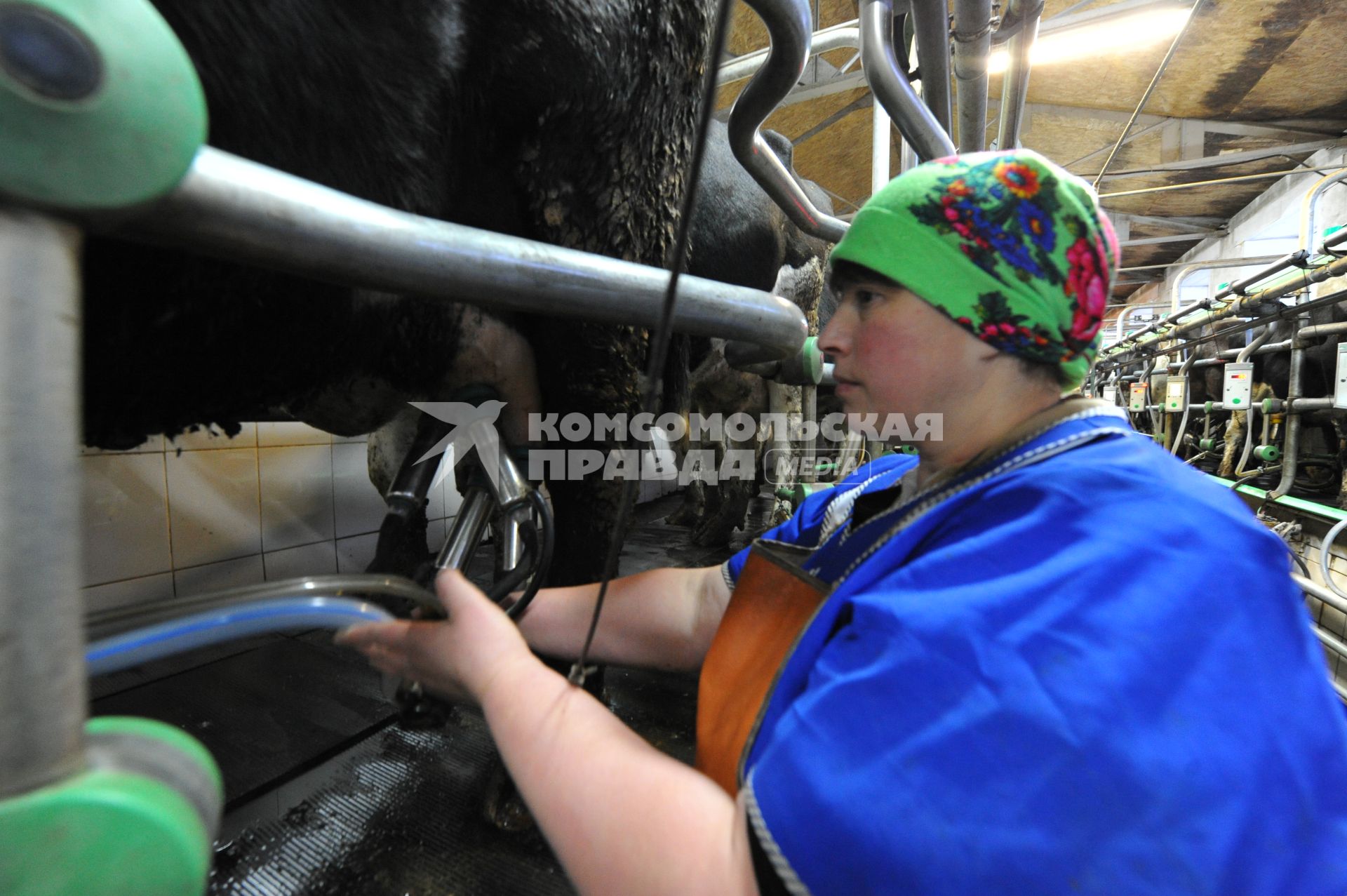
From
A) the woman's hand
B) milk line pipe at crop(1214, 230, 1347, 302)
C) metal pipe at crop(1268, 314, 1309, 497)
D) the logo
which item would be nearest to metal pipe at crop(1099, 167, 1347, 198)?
milk line pipe at crop(1214, 230, 1347, 302)

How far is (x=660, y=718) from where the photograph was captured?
5.23 feet

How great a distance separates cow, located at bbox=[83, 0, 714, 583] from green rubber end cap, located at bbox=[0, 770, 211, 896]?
1.71 ft

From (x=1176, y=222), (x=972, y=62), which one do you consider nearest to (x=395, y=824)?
(x=972, y=62)

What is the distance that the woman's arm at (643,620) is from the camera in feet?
2.82

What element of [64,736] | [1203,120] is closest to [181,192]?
[64,736]

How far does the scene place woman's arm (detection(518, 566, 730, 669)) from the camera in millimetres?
859

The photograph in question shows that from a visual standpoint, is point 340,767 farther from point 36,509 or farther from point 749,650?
point 36,509

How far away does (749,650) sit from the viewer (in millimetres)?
645

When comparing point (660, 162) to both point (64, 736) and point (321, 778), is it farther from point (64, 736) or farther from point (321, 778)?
point (321, 778)

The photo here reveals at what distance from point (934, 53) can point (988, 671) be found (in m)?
1.15

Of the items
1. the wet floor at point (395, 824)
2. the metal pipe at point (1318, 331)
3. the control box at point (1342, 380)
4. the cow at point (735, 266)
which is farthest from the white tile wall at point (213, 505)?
the metal pipe at point (1318, 331)

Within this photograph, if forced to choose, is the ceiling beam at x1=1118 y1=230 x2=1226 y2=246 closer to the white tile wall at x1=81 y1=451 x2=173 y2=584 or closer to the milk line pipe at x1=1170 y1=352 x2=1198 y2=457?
the milk line pipe at x1=1170 y1=352 x2=1198 y2=457

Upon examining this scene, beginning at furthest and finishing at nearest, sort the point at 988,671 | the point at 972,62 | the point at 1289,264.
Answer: the point at 1289,264 → the point at 972,62 → the point at 988,671

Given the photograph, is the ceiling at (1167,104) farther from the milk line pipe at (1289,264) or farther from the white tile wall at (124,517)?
the white tile wall at (124,517)
